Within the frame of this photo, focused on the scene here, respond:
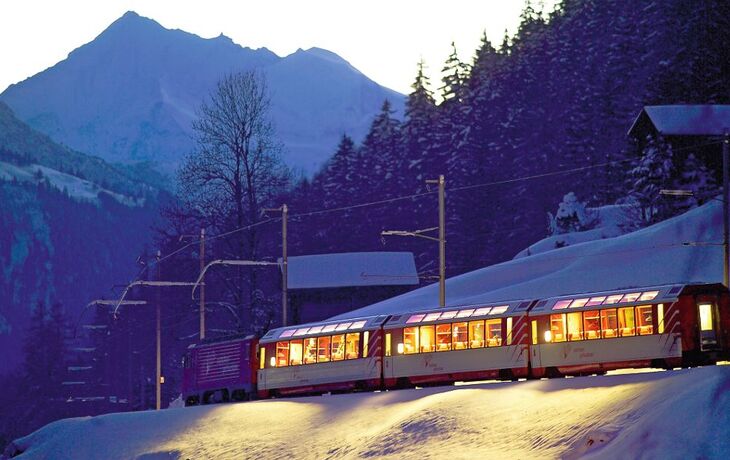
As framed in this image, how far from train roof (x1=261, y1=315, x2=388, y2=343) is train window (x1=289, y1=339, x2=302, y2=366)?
0.28 metres

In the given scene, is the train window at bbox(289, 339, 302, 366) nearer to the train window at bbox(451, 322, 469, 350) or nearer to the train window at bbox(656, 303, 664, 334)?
the train window at bbox(451, 322, 469, 350)

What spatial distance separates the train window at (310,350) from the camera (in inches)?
2093

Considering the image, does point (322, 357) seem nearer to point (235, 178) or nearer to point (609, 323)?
point (609, 323)

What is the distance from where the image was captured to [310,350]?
53.4 m

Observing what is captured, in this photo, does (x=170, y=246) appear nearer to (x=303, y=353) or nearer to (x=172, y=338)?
(x=172, y=338)

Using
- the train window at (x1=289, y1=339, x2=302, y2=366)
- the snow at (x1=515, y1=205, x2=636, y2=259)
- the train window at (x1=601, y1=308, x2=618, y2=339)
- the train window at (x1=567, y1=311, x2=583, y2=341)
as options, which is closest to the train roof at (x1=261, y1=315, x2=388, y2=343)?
the train window at (x1=289, y1=339, x2=302, y2=366)

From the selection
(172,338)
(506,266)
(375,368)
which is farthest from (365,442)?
(172,338)

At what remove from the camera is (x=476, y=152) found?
12338cm

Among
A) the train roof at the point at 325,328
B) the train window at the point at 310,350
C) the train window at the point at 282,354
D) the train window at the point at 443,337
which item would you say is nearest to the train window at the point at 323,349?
the train window at the point at 310,350

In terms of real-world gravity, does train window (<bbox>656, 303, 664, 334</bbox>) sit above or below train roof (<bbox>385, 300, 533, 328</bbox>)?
below

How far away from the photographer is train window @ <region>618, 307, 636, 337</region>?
42.2 m

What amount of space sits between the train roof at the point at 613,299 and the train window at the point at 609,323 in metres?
0.24

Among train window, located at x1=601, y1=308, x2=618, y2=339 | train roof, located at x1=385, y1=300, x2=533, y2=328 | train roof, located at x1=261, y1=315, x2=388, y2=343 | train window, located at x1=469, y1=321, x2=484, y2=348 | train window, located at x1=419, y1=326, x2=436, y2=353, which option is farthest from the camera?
train roof, located at x1=261, y1=315, x2=388, y2=343

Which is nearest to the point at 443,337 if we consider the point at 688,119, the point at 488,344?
the point at 488,344
